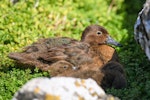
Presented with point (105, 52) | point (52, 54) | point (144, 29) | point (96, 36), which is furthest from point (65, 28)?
point (144, 29)

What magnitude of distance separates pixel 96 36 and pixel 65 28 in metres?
1.94

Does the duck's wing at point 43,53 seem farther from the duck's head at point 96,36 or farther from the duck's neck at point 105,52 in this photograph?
the duck's head at point 96,36

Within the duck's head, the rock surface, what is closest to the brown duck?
the duck's head

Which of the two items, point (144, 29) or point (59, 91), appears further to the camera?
point (144, 29)

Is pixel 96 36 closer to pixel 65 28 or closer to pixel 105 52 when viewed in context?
pixel 105 52

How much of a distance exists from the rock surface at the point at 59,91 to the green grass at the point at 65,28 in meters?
1.29

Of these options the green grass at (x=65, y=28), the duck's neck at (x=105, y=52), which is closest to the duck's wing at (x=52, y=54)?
the green grass at (x=65, y=28)

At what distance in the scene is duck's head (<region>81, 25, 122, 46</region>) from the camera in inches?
389

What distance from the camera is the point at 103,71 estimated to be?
8.01 m

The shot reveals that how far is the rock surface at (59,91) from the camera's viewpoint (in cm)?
589

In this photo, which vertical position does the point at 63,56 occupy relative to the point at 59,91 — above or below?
below

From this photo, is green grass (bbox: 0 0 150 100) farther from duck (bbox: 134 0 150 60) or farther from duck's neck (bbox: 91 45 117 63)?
duck (bbox: 134 0 150 60)

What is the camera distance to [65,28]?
1171 centimetres

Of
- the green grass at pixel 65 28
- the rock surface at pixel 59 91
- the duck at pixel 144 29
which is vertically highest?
the duck at pixel 144 29
